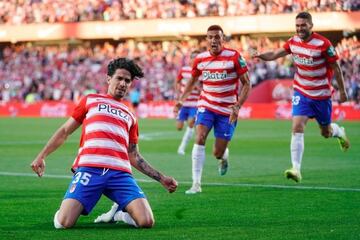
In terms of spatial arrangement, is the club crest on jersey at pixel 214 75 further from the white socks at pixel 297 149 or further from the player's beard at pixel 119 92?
the player's beard at pixel 119 92

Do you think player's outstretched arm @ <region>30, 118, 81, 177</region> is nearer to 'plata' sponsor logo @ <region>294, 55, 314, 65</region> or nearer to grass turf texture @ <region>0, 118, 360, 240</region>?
grass turf texture @ <region>0, 118, 360, 240</region>

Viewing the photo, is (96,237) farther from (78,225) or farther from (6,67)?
(6,67)

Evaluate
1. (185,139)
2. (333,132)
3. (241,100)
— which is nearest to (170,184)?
(241,100)

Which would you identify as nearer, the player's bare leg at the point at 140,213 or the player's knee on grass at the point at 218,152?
the player's bare leg at the point at 140,213

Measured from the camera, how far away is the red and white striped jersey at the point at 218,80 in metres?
13.9

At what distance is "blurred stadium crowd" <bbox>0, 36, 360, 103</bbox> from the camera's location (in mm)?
46469

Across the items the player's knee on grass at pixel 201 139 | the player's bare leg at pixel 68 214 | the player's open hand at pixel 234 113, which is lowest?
the player's knee on grass at pixel 201 139

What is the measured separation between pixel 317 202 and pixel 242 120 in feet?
94.6

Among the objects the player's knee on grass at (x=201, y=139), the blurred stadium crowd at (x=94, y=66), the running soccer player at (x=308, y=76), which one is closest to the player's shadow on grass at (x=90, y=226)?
the player's knee on grass at (x=201, y=139)

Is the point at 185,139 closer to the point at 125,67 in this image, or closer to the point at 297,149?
the point at 297,149

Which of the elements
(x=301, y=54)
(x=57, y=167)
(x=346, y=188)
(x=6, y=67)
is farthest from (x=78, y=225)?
(x=6, y=67)

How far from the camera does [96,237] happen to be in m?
8.62

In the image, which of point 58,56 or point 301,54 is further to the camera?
point 58,56

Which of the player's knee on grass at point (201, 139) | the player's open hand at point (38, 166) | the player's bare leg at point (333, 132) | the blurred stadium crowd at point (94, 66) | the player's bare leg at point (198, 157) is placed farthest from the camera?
the blurred stadium crowd at point (94, 66)
